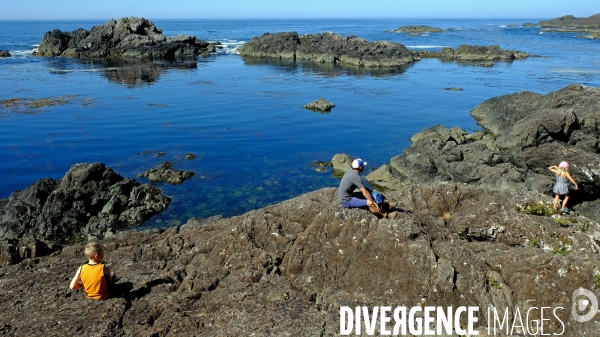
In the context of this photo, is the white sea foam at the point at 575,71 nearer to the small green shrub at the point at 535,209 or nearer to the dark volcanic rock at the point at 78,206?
the small green shrub at the point at 535,209

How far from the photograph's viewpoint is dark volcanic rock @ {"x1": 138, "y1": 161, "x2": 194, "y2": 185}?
87.7 feet

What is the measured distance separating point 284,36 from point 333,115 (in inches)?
2291

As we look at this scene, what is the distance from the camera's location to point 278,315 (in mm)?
9102

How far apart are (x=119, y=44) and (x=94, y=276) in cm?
9249

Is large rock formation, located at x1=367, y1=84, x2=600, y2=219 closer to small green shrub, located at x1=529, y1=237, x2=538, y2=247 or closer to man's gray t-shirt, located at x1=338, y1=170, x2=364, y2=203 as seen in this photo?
small green shrub, located at x1=529, y1=237, x2=538, y2=247

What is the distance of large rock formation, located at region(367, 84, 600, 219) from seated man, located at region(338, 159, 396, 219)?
12.6 metres

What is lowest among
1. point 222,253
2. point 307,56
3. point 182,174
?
point 182,174

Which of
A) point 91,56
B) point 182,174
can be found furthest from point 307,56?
point 182,174

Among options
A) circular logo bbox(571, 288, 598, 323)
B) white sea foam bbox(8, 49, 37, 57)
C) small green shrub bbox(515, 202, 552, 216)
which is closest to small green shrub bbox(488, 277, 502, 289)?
circular logo bbox(571, 288, 598, 323)

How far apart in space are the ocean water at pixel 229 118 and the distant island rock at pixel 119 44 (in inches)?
509

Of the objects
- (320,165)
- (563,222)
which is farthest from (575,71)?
(563,222)

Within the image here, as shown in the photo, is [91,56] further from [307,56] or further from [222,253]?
[222,253]

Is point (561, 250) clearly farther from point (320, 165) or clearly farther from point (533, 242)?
point (320, 165)

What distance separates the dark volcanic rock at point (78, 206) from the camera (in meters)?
20.6
